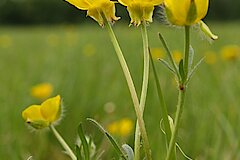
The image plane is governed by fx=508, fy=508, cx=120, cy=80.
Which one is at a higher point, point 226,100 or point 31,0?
point 226,100

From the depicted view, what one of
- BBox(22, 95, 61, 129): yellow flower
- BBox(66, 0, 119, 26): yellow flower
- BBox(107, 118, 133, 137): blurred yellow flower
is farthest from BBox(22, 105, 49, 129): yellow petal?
BBox(107, 118, 133, 137): blurred yellow flower

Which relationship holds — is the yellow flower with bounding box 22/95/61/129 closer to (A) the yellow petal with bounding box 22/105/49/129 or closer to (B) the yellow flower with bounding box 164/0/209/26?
(A) the yellow petal with bounding box 22/105/49/129

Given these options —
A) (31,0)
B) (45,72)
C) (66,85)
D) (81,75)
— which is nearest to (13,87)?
(66,85)

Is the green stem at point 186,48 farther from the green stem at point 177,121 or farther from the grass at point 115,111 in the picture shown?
the grass at point 115,111

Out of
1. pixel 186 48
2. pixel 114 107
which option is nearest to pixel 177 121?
pixel 186 48

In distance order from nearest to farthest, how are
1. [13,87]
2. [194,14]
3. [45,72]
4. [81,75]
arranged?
1. [194,14]
2. [13,87]
3. [81,75]
4. [45,72]

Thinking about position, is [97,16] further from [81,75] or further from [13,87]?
[81,75]
